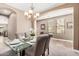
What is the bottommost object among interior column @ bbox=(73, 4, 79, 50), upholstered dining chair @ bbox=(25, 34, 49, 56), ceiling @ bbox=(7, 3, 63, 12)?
upholstered dining chair @ bbox=(25, 34, 49, 56)

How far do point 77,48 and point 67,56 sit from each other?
0.87 feet

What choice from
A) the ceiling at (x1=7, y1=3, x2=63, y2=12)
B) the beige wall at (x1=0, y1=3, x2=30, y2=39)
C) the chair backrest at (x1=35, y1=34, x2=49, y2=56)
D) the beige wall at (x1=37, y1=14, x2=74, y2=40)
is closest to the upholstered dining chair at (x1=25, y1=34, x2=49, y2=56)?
the chair backrest at (x1=35, y1=34, x2=49, y2=56)

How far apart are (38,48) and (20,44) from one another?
36 centimetres

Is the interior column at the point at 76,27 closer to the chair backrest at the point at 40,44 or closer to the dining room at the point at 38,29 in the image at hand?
the dining room at the point at 38,29

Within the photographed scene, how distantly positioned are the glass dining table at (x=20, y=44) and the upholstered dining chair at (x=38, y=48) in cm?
7

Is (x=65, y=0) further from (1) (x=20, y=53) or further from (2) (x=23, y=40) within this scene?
(1) (x=20, y=53)

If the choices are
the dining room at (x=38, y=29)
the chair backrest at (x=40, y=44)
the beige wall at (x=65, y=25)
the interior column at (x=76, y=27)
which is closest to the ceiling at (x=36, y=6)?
the dining room at (x=38, y=29)

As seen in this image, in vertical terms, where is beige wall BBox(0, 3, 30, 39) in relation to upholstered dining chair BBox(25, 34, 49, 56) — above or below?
above

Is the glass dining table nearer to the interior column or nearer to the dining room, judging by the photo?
the dining room

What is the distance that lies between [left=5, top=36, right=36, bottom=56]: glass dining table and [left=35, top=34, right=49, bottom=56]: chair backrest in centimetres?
10

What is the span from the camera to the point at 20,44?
2168 mm

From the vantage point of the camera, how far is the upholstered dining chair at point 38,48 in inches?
82.7

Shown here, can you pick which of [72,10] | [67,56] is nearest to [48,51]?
[67,56]

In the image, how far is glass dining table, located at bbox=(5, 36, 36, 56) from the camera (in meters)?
2.11
